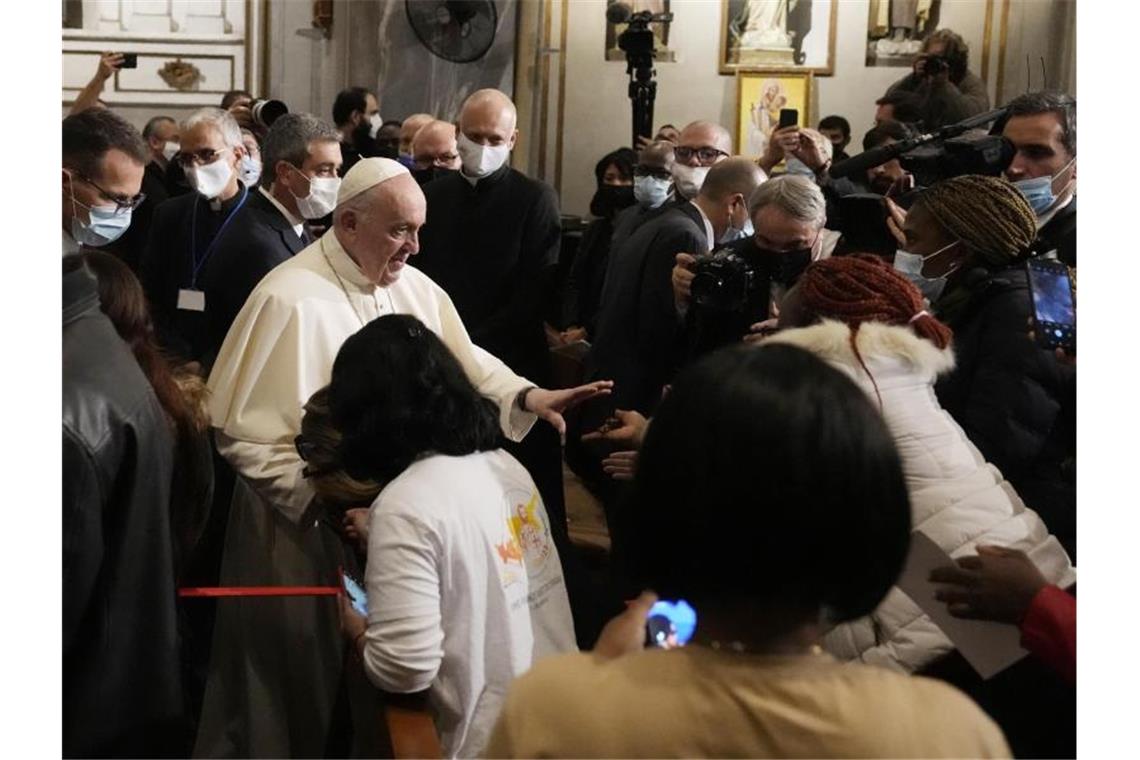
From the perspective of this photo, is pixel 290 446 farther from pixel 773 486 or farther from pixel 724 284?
pixel 773 486

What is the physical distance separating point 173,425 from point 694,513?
1.73 m

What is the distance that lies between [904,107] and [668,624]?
5.34m

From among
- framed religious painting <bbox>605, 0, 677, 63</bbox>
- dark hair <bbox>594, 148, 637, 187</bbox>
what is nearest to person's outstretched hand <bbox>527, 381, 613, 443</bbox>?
dark hair <bbox>594, 148, 637, 187</bbox>

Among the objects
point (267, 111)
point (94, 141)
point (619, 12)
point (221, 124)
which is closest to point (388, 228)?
point (94, 141)

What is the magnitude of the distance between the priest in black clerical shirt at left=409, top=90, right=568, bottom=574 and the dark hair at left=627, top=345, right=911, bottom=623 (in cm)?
388

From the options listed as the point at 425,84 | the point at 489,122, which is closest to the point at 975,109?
the point at 489,122

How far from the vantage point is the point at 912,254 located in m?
3.25

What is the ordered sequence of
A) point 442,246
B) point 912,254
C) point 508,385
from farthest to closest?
point 442,246
point 508,385
point 912,254

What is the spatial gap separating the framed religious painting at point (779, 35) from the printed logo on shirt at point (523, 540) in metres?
8.24

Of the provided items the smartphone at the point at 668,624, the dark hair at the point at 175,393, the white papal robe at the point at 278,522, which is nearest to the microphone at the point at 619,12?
the white papal robe at the point at 278,522

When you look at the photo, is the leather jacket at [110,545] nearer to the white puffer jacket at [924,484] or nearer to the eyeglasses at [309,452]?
the eyeglasses at [309,452]

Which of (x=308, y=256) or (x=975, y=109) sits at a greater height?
(x=975, y=109)

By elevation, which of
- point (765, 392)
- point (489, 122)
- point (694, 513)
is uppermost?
point (489, 122)
